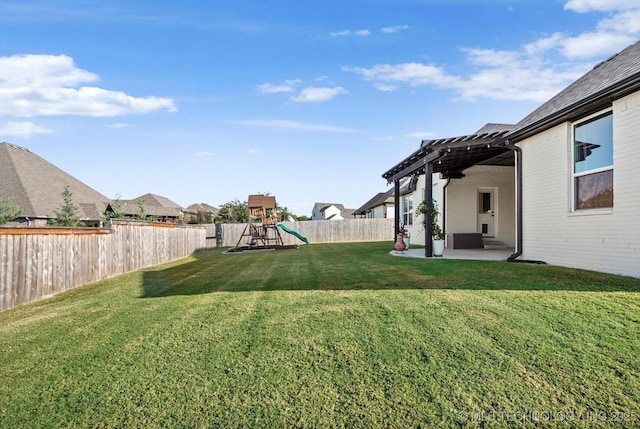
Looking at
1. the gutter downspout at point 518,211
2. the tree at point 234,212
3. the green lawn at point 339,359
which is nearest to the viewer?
the green lawn at point 339,359

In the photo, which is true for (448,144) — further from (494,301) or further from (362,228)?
(362,228)

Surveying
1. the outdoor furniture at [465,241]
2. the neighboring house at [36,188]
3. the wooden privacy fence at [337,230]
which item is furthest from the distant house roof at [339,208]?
the outdoor furniture at [465,241]

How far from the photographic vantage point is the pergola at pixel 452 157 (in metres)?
8.13

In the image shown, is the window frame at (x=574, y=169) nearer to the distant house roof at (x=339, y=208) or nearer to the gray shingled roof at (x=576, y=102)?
the gray shingled roof at (x=576, y=102)

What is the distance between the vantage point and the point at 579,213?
598 cm

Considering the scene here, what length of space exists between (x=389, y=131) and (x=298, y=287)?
11564 millimetres

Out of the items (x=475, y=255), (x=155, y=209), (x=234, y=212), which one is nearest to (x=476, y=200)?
(x=475, y=255)

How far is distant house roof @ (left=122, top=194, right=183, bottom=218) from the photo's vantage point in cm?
3125

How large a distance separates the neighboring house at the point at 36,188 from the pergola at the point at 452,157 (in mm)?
18277

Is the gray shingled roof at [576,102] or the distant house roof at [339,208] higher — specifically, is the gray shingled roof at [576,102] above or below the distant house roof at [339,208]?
above

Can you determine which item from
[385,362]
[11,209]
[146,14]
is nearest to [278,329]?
[385,362]

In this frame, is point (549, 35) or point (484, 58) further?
point (484, 58)

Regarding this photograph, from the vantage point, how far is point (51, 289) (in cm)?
590

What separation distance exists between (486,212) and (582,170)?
660 cm
